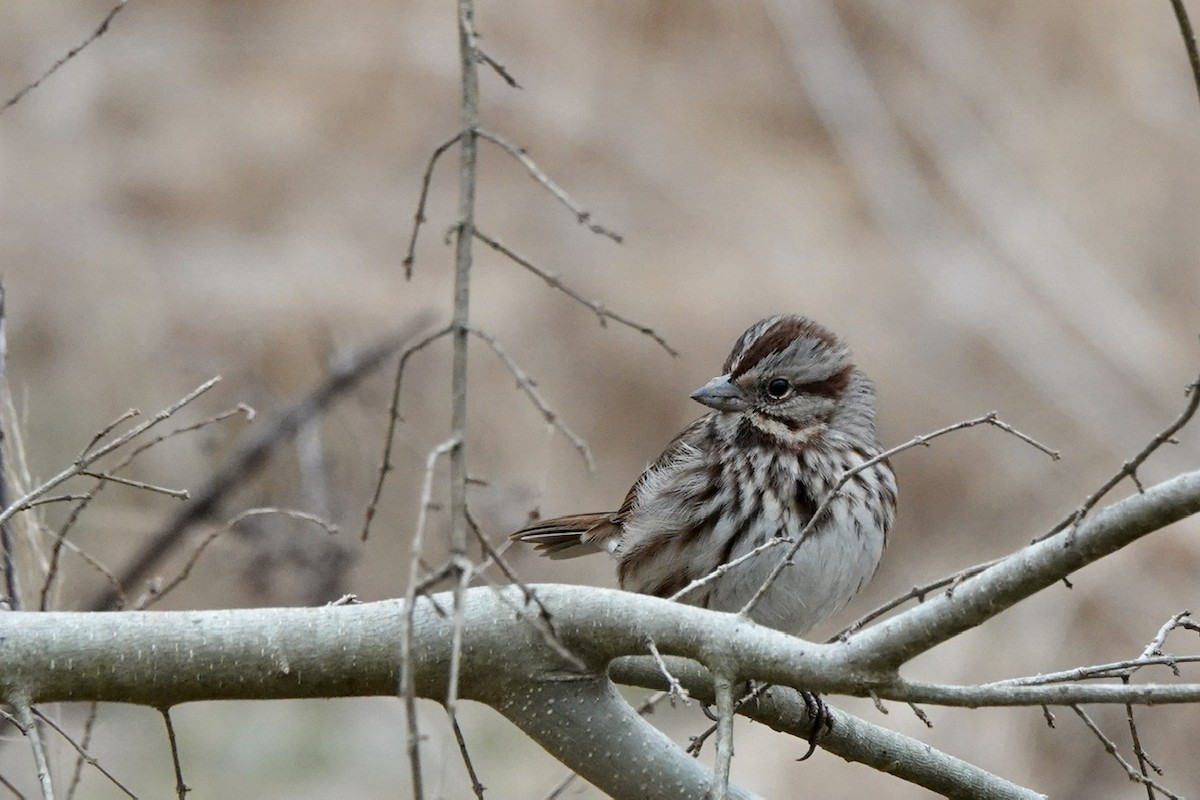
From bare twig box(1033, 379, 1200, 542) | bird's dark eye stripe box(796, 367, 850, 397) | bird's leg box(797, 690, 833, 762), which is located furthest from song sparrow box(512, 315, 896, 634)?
bare twig box(1033, 379, 1200, 542)

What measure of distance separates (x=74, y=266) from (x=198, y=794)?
11.3 feet

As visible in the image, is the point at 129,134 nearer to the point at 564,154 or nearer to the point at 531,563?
the point at 564,154

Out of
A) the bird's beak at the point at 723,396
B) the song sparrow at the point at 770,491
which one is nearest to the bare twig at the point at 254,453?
the song sparrow at the point at 770,491

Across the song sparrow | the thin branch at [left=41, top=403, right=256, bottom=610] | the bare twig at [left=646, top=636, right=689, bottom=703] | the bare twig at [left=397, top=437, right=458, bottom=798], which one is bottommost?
the bare twig at [left=397, top=437, right=458, bottom=798]

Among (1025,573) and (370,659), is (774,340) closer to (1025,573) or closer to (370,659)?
(370,659)

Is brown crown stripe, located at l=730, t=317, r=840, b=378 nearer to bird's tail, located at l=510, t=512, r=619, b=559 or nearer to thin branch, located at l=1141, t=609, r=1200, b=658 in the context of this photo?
bird's tail, located at l=510, t=512, r=619, b=559

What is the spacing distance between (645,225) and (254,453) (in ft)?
17.0

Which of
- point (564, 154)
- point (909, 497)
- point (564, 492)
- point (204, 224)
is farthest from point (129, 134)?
point (909, 497)

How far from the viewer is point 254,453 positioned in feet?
14.4

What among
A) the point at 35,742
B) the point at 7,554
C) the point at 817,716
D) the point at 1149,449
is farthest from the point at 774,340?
the point at 35,742

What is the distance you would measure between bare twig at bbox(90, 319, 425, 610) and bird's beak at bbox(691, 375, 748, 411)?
888mm

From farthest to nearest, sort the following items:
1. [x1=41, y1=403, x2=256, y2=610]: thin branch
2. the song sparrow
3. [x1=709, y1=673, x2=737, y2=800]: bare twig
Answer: the song sparrow
[x1=41, y1=403, x2=256, y2=610]: thin branch
[x1=709, y1=673, x2=737, y2=800]: bare twig

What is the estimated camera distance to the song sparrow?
347 cm

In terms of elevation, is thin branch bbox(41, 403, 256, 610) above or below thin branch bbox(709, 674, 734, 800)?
above
